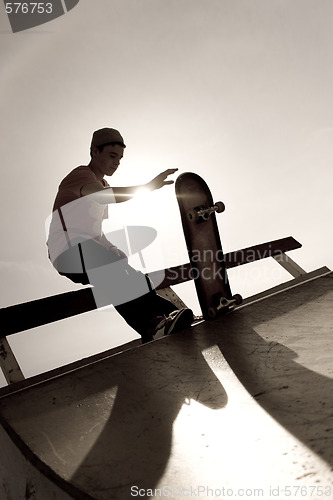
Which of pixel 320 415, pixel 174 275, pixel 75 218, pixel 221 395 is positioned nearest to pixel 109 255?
pixel 75 218

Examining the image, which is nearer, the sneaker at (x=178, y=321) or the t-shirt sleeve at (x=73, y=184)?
the sneaker at (x=178, y=321)

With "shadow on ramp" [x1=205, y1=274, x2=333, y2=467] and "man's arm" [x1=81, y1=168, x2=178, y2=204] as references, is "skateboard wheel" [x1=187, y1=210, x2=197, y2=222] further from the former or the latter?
"shadow on ramp" [x1=205, y1=274, x2=333, y2=467]

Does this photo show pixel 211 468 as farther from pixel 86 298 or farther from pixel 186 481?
pixel 86 298

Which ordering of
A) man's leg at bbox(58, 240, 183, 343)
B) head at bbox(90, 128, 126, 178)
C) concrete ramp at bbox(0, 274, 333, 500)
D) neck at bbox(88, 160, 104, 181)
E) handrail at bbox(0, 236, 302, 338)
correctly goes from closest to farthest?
1. concrete ramp at bbox(0, 274, 333, 500)
2. handrail at bbox(0, 236, 302, 338)
3. man's leg at bbox(58, 240, 183, 343)
4. head at bbox(90, 128, 126, 178)
5. neck at bbox(88, 160, 104, 181)

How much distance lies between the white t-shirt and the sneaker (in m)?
0.79

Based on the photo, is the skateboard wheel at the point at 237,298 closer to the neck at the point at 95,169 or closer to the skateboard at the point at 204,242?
the skateboard at the point at 204,242

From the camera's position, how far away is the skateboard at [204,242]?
11.1ft

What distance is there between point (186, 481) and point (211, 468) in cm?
10

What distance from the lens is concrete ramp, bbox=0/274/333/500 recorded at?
126cm

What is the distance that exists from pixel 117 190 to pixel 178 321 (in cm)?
112

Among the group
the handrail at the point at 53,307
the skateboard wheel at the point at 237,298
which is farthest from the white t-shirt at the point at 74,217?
the skateboard wheel at the point at 237,298

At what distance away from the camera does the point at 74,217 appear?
3195 mm

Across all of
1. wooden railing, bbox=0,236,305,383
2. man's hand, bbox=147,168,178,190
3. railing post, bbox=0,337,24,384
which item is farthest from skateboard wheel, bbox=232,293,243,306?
railing post, bbox=0,337,24,384

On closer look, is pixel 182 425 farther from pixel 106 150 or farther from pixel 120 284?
pixel 106 150
